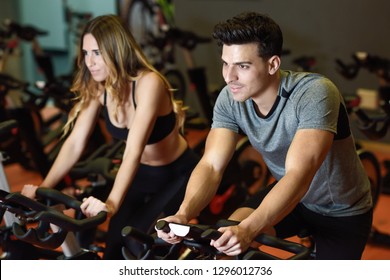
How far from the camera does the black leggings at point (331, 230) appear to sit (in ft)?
7.32

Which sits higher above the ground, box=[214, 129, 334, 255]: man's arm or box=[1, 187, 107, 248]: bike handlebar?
box=[214, 129, 334, 255]: man's arm

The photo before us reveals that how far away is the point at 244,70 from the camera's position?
202cm

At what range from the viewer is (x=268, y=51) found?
201 cm

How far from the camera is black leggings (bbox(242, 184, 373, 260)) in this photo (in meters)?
2.23

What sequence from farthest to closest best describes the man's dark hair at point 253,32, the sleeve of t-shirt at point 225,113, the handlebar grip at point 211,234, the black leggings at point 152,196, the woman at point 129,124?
1. the black leggings at point 152,196
2. the woman at point 129,124
3. the sleeve of t-shirt at point 225,113
4. the man's dark hair at point 253,32
5. the handlebar grip at point 211,234

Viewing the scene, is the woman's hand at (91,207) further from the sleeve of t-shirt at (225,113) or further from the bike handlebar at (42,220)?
the sleeve of t-shirt at (225,113)

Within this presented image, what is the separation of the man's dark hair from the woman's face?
74 cm

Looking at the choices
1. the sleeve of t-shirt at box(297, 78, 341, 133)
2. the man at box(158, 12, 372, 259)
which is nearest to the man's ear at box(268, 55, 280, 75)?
the man at box(158, 12, 372, 259)

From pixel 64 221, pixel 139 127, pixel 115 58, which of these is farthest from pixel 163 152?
pixel 64 221

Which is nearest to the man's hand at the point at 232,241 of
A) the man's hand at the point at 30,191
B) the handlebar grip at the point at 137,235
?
the handlebar grip at the point at 137,235

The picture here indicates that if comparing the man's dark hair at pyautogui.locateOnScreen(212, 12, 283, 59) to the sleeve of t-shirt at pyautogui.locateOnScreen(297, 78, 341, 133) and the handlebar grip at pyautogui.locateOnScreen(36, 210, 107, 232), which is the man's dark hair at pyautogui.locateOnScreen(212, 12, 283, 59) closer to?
the sleeve of t-shirt at pyautogui.locateOnScreen(297, 78, 341, 133)

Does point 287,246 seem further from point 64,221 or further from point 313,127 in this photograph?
point 64,221

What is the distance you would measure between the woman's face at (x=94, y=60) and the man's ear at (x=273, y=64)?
2.68 feet

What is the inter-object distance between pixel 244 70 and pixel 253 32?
0.38ft
